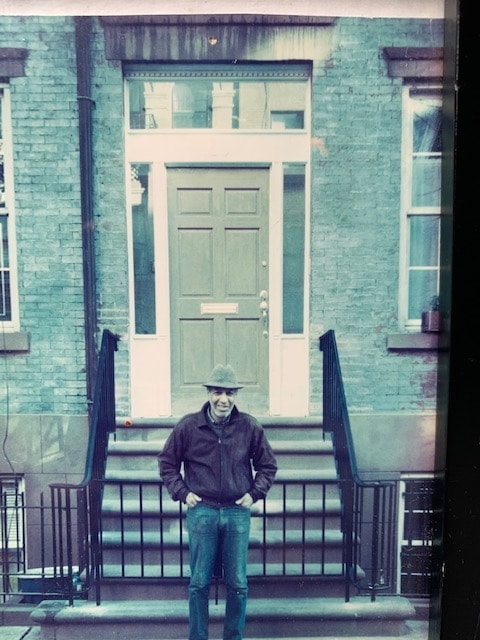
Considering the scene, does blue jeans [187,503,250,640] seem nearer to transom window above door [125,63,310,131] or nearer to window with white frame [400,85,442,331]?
window with white frame [400,85,442,331]

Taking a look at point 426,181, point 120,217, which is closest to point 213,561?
point 120,217

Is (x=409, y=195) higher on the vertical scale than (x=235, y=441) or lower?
higher

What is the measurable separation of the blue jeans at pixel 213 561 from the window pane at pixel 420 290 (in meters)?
1.46

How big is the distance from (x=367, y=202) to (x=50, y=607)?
9.68 ft

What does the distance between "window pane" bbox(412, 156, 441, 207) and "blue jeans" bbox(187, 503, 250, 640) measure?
6.34 feet

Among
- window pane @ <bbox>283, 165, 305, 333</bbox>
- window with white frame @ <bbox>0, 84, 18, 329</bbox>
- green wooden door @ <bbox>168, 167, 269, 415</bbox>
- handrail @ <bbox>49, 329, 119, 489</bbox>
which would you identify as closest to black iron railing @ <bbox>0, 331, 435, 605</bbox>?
handrail @ <bbox>49, 329, 119, 489</bbox>

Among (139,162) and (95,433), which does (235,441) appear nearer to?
(95,433)

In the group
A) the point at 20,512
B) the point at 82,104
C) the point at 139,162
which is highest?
the point at 82,104

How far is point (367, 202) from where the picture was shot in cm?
254

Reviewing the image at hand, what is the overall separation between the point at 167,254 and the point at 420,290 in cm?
139

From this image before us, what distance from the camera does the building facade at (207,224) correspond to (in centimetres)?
247

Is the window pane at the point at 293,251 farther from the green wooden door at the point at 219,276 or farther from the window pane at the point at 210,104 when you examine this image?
the window pane at the point at 210,104

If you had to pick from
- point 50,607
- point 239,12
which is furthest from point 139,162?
point 50,607

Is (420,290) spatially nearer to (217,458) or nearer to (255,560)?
(217,458)
